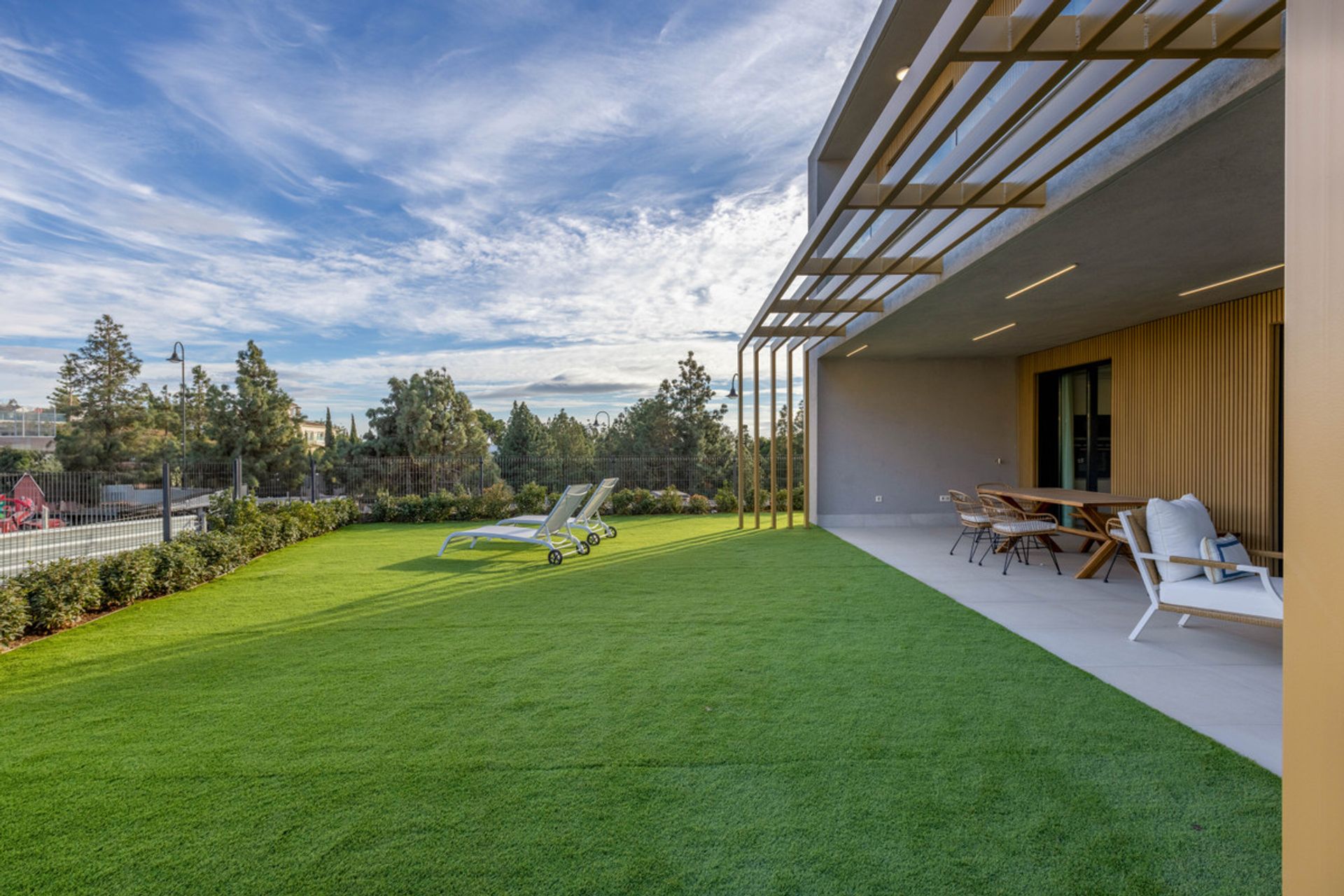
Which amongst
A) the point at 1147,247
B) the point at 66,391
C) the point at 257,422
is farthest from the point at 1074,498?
the point at 66,391

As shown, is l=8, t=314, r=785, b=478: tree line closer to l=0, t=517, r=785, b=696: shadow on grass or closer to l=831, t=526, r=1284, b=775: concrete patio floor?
l=0, t=517, r=785, b=696: shadow on grass

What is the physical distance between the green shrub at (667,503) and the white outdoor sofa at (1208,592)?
11.1m

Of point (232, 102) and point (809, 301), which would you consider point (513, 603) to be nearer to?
point (809, 301)

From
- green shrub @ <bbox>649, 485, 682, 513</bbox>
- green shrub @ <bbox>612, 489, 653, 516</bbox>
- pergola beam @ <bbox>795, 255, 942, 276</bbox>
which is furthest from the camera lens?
green shrub @ <bbox>649, 485, 682, 513</bbox>

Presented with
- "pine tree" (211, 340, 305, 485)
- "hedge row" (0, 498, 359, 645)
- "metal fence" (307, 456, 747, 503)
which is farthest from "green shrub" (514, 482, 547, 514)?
"pine tree" (211, 340, 305, 485)

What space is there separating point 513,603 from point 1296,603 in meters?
5.70

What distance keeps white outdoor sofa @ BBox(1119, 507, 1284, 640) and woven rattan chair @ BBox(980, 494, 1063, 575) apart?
2.34m

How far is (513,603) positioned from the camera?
20.1ft

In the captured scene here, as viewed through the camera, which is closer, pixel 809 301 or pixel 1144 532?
pixel 1144 532

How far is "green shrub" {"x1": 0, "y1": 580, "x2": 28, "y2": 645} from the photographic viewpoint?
4.80m

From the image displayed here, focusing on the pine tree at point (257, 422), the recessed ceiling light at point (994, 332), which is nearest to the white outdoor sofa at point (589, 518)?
the recessed ceiling light at point (994, 332)

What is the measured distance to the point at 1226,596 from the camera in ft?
14.5

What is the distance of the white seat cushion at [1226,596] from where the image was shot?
423cm

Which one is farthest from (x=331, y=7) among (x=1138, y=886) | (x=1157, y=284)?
(x=1138, y=886)
